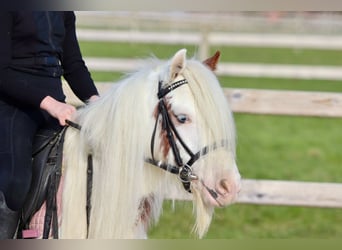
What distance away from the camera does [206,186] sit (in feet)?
7.79

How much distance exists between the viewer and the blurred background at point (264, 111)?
474 cm

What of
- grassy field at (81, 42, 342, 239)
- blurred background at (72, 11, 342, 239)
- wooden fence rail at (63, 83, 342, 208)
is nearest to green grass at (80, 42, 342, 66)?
blurred background at (72, 11, 342, 239)

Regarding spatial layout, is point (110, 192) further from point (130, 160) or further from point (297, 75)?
point (297, 75)

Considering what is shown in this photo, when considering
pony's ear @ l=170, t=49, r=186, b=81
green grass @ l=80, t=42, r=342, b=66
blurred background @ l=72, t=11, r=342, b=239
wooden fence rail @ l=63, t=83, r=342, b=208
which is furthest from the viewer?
green grass @ l=80, t=42, r=342, b=66

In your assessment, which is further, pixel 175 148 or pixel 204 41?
pixel 204 41

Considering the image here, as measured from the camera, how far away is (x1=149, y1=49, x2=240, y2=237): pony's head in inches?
92.1

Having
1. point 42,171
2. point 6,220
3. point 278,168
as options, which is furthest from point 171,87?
point 278,168

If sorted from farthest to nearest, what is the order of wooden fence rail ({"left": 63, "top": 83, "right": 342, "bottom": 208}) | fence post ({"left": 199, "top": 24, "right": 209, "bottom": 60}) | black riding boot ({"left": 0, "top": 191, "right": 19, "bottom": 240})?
fence post ({"left": 199, "top": 24, "right": 209, "bottom": 60}), wooden fence rail ({"left": 63, "top": 83, "right": 342, "bottom": 208}), black riding boot ({"left": 0, "top": 191, "right": 19, "bottom": 240})

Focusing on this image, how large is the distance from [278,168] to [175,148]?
14.2 feet

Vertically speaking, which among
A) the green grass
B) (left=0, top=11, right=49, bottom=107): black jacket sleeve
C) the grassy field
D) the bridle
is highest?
(left=0, top=11, right=49, bottom=107): black jacket sleeve

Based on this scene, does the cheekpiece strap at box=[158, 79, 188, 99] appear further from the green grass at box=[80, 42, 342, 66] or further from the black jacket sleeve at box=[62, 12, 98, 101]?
the green grass at box=[80, 42, 342, 66]

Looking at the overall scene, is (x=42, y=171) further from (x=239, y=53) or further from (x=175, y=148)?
(x=239, y=53)

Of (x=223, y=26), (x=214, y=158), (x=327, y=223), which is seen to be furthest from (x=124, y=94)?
(x=223, y=26)

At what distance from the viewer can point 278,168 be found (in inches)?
258
